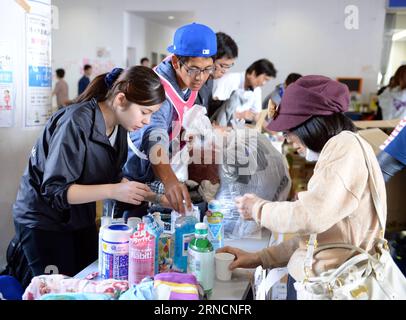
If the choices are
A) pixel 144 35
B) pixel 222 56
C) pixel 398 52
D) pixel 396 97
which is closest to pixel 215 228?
pixel 222 56

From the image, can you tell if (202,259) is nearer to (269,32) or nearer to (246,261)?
(246,261)

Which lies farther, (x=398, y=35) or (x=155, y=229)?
(x=398, y=35)

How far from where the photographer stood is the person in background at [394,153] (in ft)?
6.37

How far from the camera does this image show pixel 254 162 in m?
1.95

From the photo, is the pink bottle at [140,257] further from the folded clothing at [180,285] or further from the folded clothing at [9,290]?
the folded clothing at [9,290]

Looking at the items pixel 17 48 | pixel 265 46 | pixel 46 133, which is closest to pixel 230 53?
pixel 17 48

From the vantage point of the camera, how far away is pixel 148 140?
5.75 ft

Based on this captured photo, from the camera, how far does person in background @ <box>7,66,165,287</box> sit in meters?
1.38

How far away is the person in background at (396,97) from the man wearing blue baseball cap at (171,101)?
4.41 m

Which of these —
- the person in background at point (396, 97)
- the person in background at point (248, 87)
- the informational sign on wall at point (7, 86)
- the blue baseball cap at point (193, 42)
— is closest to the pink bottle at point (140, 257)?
the blue baseball cap at point (193, 42)

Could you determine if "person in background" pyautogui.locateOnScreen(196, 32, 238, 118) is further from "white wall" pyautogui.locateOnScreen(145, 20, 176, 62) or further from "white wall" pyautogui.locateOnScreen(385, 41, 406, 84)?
"white wall" pyautogui.locateOnScreen(145, 20, 176, 62)

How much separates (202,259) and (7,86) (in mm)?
1331

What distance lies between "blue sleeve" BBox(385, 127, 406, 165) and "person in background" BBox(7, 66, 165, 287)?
3.70ft
